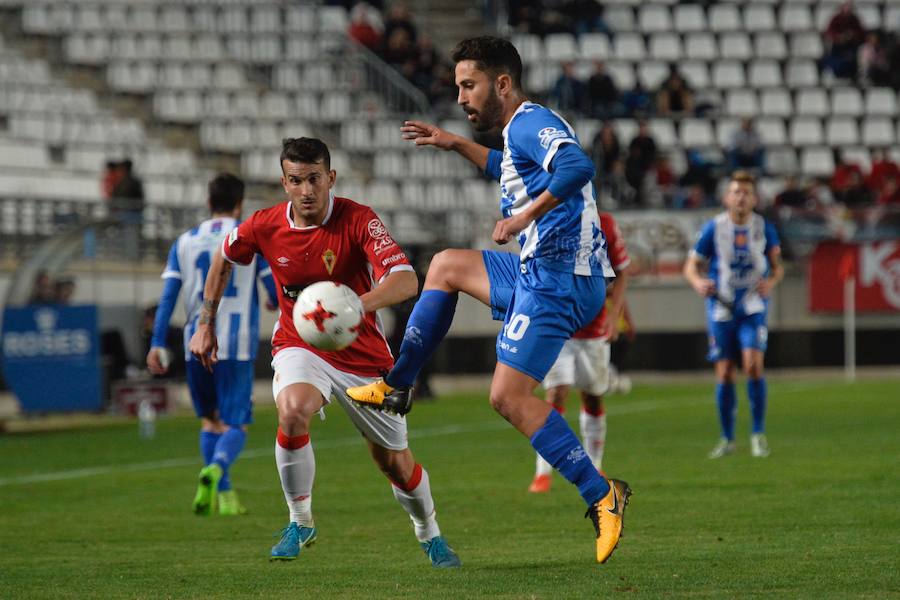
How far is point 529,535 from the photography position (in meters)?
8.27

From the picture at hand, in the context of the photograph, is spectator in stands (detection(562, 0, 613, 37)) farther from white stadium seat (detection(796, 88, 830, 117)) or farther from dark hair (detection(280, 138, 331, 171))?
dark hair (detection(280, 138, 331, 171))

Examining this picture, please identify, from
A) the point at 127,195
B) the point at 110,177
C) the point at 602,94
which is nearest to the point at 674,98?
the point at 602,94

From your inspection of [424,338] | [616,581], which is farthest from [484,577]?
[424,338]

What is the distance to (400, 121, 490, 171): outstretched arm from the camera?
6934mm

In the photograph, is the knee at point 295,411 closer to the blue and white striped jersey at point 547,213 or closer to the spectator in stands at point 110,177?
the blue and white striped jersey at point 547,213

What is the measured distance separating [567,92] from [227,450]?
1831cm

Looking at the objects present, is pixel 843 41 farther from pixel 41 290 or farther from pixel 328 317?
pixel 328 317

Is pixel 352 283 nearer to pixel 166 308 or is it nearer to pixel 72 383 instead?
pixel 166 308

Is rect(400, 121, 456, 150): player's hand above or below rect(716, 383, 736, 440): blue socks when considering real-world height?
above

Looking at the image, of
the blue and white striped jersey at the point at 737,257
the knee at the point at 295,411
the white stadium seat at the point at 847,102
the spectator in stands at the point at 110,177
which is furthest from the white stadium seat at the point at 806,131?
the knee at the point at 295,411

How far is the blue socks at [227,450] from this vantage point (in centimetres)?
976

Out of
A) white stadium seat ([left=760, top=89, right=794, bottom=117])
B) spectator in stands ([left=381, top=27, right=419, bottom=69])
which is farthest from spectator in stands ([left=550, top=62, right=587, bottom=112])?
white stadium seat ([left=760, top=89, right=794, bottom=117])

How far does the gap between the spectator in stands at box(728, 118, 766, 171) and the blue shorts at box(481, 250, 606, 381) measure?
2047 centimetres

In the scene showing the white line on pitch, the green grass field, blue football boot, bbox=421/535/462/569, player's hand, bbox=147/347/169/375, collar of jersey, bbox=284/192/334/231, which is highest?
collar of jersey, bbox=284/192/334/231
